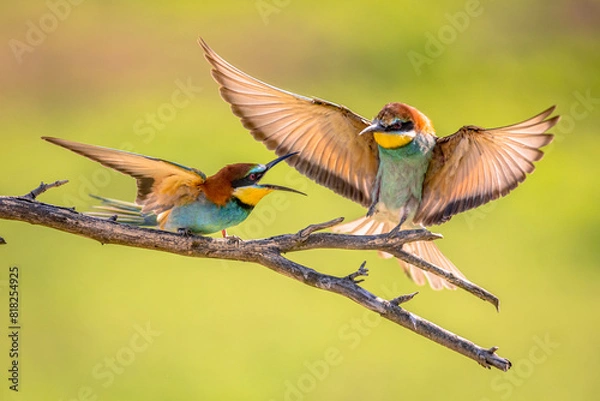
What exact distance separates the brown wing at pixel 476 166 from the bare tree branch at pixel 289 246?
0.33 metres

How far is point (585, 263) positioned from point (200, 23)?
9.75 ft

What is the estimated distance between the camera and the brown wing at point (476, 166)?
6.71 ft

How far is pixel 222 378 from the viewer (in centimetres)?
359

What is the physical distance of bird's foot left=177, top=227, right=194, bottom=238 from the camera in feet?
6.17

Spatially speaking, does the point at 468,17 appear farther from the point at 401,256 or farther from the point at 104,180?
the point at 401,256

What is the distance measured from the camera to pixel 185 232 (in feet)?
6.23

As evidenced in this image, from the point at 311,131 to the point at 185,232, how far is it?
506 mm

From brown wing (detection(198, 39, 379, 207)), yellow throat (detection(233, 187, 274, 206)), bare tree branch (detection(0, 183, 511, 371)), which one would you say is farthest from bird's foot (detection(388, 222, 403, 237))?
yellow throat (detection(233, 187, 274, 206))

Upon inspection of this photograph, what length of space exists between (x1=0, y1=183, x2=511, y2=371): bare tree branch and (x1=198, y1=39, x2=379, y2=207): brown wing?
1.32 ft

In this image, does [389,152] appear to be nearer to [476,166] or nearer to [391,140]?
[391,140]

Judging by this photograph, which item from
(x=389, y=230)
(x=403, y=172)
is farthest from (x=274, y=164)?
(x=389, y=230)

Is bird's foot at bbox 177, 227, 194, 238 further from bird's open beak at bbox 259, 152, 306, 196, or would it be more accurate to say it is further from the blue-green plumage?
the blue-green plumage

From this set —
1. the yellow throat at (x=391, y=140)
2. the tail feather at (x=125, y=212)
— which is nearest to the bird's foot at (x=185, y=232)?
the tail feather at (x=125, y=212)

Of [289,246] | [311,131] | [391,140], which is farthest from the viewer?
[311,131]
